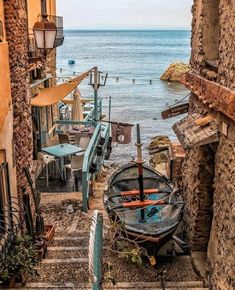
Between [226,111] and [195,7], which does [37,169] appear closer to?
[195,7]

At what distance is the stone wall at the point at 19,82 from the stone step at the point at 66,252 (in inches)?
59.4

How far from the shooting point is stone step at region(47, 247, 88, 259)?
9.25 meters

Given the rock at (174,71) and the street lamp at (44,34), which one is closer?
the street lamp at (44,34)

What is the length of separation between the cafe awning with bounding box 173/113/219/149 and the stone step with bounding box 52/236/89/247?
3483 mm

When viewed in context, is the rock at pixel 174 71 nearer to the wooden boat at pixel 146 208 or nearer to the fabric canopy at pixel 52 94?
the fabric canopy at pixel 52 94

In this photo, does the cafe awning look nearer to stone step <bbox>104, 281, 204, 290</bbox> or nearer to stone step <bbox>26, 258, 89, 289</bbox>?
stone step <bbox>104, 281, 204, 290</bbox>

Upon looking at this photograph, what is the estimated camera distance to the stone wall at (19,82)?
8.37 meters

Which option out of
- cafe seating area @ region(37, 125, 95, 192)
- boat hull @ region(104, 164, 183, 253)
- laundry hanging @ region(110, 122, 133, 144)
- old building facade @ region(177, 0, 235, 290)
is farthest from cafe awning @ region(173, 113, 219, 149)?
laundry hanging @ region(110, 122, 133, 144)

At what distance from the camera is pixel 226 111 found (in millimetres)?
6590

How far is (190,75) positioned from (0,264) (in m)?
5.77

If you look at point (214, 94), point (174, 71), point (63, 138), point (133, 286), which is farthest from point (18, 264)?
point (174, 71)

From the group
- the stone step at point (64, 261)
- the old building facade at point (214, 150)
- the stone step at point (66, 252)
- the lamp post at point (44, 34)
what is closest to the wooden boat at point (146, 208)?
the old building facade at point (214, 150)

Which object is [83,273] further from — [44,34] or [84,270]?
[44,34]

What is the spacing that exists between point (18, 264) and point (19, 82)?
367 centimetres
